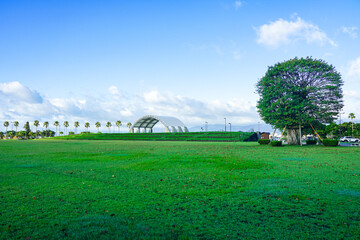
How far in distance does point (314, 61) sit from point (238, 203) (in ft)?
109

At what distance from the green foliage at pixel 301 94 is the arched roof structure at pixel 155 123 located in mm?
69374

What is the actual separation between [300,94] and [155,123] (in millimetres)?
93220

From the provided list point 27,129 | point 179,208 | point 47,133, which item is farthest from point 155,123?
point 179,208

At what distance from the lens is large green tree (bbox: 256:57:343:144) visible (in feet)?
101

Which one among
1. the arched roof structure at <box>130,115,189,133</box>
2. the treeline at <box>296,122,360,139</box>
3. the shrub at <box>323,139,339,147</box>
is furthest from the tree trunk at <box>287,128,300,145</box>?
the arched roof structure at <box>130,115,189,133</box>

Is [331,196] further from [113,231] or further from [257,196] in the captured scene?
[113,231]

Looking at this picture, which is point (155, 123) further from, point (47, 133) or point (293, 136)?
point (293, 136)

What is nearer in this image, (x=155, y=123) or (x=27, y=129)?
(x=155, y=123)

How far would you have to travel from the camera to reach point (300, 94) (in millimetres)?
32062

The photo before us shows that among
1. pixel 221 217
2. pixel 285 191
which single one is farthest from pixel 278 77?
pixel 221 217

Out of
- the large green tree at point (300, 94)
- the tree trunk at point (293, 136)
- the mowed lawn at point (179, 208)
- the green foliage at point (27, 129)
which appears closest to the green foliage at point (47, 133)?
the green foliage at point (27, 129)

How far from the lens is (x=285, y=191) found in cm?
698

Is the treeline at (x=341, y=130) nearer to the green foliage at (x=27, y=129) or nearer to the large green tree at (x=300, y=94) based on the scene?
the large green tree at (x=300, y=94)

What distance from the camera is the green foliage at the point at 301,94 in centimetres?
3064
